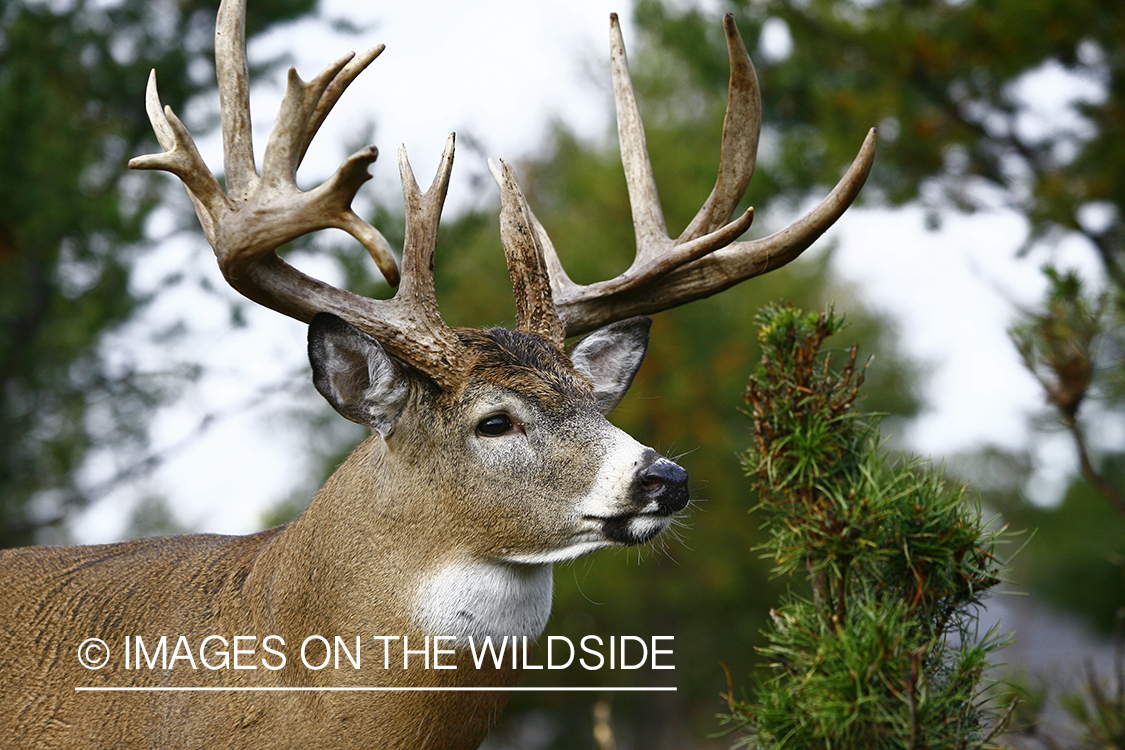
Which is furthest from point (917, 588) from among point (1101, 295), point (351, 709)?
point (1101, 295)

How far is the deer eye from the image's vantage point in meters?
3.27

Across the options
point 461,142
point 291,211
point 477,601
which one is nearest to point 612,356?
point 477,601

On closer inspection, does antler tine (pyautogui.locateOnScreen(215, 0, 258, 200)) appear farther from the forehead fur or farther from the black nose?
the black nose

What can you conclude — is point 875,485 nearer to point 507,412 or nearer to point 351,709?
point 507,412

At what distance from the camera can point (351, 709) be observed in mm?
3090

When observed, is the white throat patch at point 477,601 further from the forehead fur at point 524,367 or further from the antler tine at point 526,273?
the antler tine at point 526,273

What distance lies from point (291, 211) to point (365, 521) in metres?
1.04

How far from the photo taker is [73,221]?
7719mm

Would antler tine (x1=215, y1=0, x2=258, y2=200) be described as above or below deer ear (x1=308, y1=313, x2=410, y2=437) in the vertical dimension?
above

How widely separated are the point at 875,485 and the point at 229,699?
2.04 meters

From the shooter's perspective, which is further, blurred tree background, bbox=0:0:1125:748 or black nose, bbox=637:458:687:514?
blurred tree background, bbox=0:0:1125:748

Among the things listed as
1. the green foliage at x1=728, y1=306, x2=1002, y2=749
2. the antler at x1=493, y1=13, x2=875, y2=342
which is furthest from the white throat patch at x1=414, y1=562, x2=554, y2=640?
the antler at x1=493, y1=13, x2=875, y2=342

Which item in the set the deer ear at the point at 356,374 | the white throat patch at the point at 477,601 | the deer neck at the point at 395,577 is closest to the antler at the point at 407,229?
the deer ear at the point at 356,374

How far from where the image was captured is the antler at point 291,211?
129 inches
